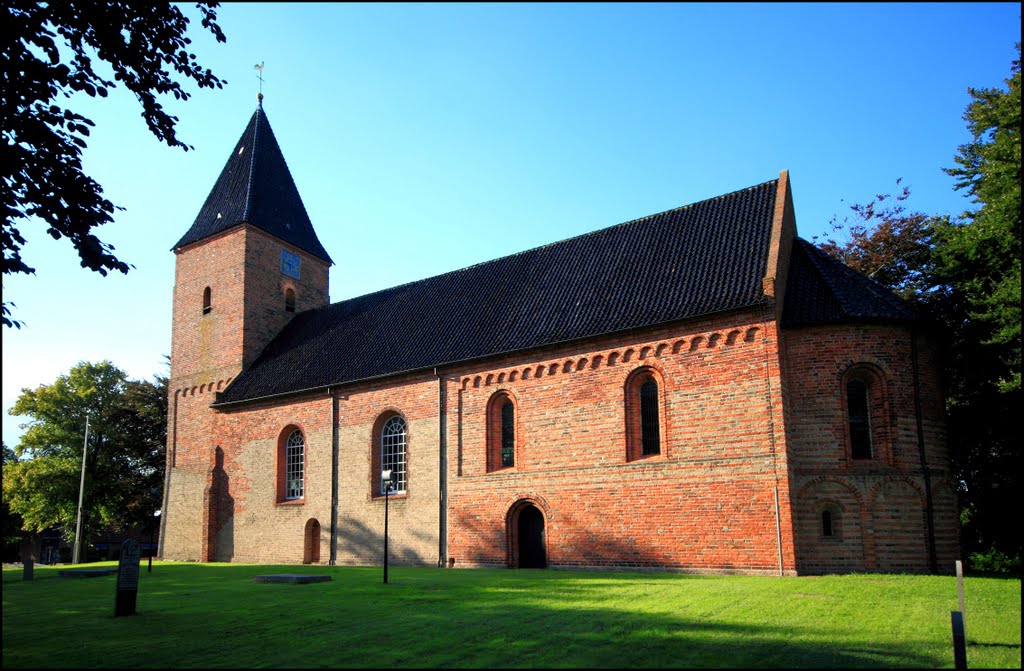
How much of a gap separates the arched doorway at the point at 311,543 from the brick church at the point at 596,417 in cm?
5

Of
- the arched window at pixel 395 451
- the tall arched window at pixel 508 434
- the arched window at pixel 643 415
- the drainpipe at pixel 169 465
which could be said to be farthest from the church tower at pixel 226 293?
the arched window at pixel 643 415

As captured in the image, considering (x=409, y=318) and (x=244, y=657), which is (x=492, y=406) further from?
(x=244, y=657)

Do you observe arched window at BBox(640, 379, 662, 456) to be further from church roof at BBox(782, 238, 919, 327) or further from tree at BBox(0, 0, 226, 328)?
tree at BBox(0, 0, 226, 328)

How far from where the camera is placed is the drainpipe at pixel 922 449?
57.3ft

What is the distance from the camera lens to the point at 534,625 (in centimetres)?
1020

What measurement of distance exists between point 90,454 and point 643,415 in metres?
37.4

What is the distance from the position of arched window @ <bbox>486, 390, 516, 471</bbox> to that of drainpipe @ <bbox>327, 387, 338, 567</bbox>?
21.7 ft

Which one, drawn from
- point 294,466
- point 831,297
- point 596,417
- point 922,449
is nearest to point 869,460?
point 922,449

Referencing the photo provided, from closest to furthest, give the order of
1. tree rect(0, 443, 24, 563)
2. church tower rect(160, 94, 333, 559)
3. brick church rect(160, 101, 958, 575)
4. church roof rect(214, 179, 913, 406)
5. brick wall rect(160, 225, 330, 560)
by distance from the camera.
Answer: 1. brick church rect(160, 101, 958, 575)
2. church roof rect(214, 179, 913, 406)
3. brick wall rect(160, 225, 330, 560)
4. church tower rect(160, 94, 333, 559)
5. tree rect(0, 443, 24, 563)

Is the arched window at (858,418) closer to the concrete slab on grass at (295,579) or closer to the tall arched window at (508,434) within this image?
the tall arched window at (508,434)

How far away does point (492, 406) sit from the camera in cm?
2283

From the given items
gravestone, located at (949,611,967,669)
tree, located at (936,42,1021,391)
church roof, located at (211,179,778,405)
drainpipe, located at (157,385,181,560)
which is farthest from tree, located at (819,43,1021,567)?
drainpipe, located at (157,385,181,560)

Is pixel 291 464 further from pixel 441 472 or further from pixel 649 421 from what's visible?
pixel 649 421

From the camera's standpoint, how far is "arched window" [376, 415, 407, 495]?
24.6 meters
